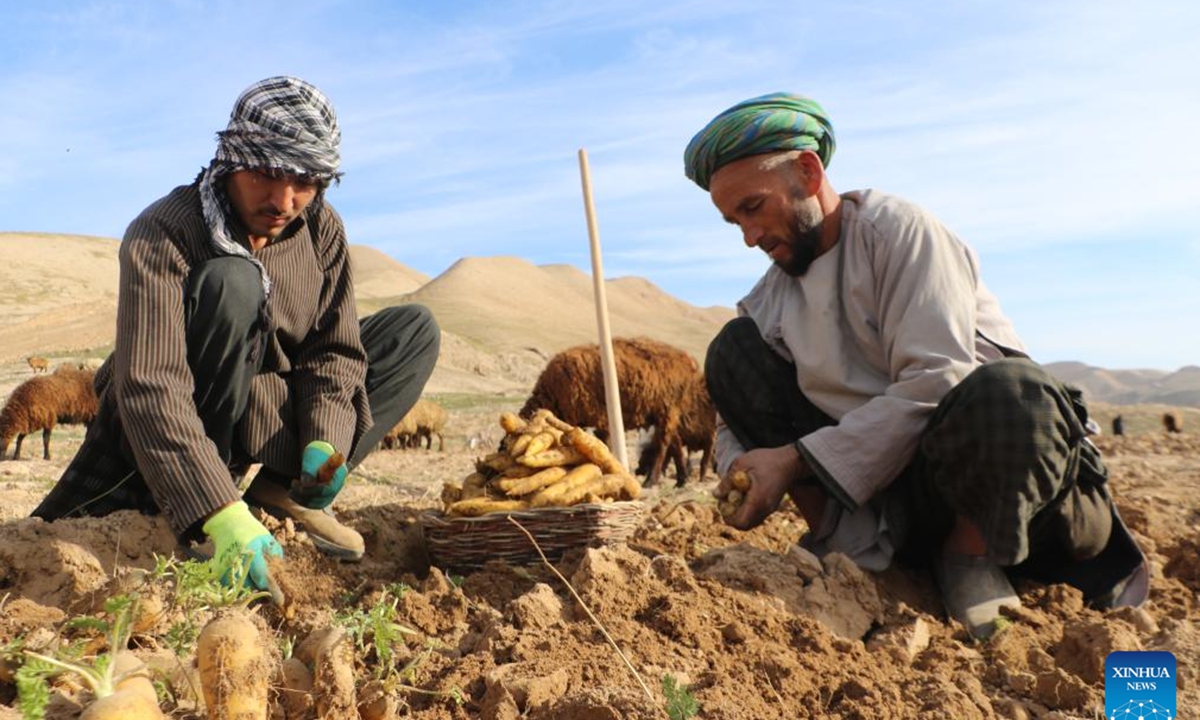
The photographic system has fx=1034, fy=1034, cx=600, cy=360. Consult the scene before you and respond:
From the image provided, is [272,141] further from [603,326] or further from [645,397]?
[645,397]

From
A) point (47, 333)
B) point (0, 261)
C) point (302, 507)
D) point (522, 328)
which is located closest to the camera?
point (302, 507)

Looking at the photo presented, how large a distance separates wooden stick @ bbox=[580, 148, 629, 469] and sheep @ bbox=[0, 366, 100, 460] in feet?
22.8

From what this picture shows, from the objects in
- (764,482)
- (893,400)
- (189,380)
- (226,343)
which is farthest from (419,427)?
(893,400)

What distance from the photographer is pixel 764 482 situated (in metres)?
3.11

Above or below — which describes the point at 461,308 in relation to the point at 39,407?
below

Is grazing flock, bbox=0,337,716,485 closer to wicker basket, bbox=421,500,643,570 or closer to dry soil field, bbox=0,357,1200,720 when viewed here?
dry soil field, bbox=0,357,1200,720

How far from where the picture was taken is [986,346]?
314 centimetres

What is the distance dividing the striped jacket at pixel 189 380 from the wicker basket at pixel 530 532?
564mm

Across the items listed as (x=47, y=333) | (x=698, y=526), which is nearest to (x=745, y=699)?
(x=698, y=526)

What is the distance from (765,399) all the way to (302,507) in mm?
1598

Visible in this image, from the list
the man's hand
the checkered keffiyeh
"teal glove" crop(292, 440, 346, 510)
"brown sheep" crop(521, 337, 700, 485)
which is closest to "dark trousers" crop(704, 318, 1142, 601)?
the man's hand

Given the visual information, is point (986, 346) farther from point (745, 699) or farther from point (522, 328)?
point (522, 328)

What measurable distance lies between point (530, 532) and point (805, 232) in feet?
4.20

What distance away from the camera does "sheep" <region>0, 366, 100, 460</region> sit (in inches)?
404
